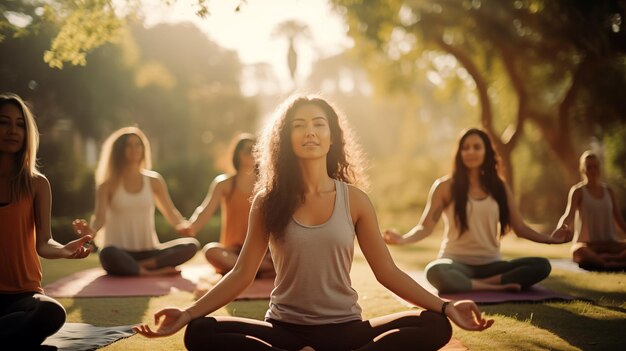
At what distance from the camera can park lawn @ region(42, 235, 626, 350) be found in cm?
417

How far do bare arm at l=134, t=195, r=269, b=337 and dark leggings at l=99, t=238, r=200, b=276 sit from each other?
176 inches

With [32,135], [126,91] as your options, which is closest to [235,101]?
[126,91]

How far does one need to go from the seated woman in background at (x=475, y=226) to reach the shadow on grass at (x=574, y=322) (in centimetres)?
53

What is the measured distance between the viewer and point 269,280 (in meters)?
7.19

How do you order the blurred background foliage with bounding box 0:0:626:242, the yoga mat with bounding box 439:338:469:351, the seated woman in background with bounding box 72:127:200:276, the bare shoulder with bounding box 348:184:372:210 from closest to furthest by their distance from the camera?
1. the bare shoulder with bounding box 348:184:372:210
2. the yoga mat with bounding box 439:338:469:351
3. the seated woman in background with bounding box 72:127:200:276
4. the blurred background foliage with bounding box 0:0:626:242

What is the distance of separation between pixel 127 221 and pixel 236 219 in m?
1.46

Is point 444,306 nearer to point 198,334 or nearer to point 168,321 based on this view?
point 198,334

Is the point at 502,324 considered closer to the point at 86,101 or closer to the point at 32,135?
the point at 32,135

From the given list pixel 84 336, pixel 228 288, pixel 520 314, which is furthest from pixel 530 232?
pixel 84 336

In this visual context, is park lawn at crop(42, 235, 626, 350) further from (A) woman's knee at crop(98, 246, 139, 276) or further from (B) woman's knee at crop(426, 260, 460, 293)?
(A) woman's knee at crop(98, 246, 139, 276)

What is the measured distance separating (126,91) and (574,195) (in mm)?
17875

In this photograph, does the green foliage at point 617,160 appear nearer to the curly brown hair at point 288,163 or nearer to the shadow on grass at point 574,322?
the shadow on grass at point 574,322

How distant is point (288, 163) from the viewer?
3529mm

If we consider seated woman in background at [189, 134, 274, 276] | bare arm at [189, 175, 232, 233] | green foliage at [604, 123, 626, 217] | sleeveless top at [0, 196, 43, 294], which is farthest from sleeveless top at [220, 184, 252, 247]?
green foliage at [604, 123, 626, 217]
